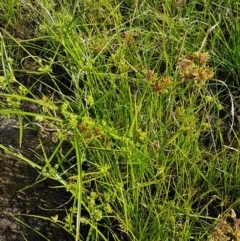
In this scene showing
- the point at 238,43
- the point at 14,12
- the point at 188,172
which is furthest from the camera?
the point at 14,12

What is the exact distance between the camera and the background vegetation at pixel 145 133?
1102 millimetres

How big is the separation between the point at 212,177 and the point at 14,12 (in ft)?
2.95

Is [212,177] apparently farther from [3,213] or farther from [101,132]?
[3,213]

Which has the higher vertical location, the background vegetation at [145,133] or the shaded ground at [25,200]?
the background vegetation at [145,133]

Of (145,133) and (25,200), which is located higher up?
(145,133)

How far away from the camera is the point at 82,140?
1.11 metres

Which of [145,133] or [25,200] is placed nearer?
[145,133]

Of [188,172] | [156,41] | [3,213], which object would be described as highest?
[156,41]

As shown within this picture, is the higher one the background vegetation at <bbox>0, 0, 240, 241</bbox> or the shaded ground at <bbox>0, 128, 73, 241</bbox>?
the background vegetation at <bbox>0, 0, 240, 241</bbox>

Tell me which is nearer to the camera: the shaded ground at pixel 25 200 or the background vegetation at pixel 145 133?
the background vegetation at pixel 145 133

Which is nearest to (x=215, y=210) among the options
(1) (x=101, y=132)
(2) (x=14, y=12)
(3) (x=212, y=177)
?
(3) (x=212, y=177)

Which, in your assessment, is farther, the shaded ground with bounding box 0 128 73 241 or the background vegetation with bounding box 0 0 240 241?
the shaded ground with bounding box 0 128 73 241

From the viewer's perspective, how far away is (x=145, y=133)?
3.69 feet

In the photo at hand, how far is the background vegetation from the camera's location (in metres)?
1.10
